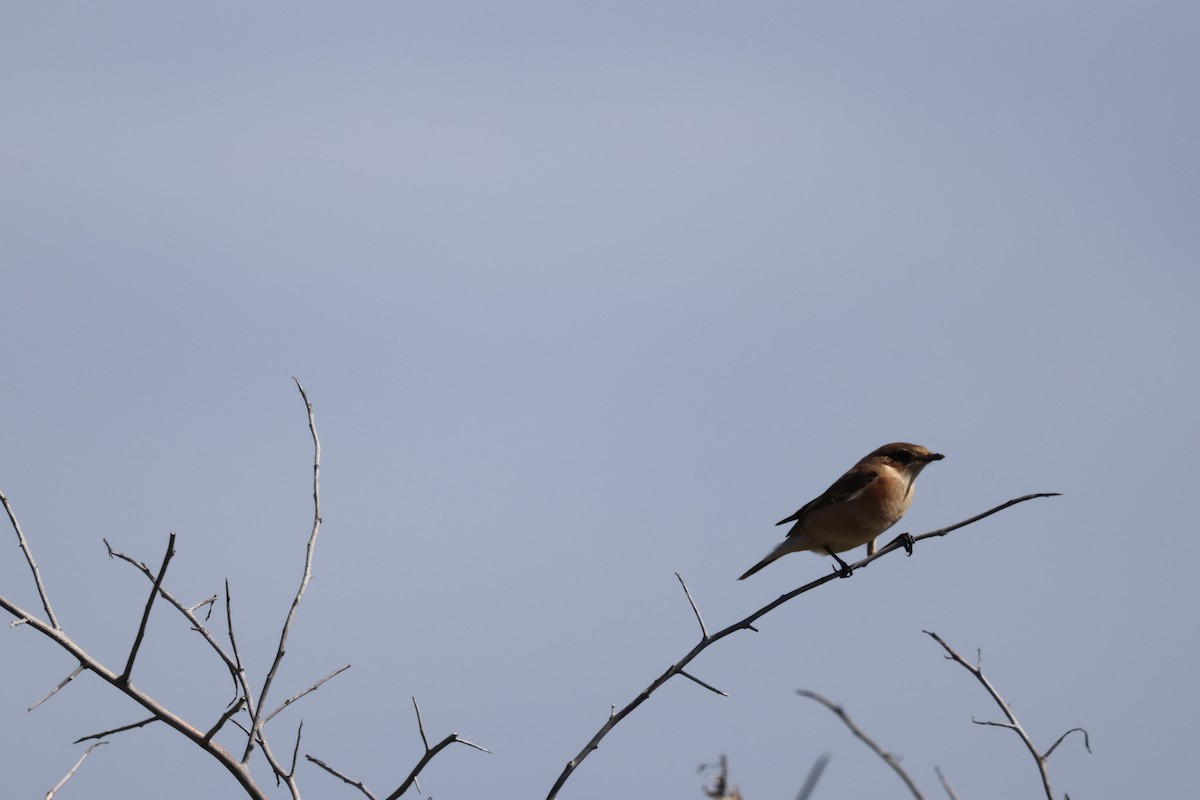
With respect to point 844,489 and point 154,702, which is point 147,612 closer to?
point 154,702

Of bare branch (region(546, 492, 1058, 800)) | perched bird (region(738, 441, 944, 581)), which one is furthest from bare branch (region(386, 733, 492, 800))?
perched bird (region(738, 441, 944, 581))

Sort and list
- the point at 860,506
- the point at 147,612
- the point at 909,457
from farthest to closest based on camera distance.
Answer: the point at 909,457 → the point at 860,506 → the point at 147,612

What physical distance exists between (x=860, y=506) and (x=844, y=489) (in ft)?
0.74

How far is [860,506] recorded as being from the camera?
8398mm

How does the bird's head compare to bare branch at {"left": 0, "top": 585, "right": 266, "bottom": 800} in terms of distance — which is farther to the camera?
the bird's head

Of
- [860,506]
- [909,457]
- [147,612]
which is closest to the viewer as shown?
[147,612]

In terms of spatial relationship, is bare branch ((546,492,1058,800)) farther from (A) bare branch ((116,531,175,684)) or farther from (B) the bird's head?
(B) the bird's head

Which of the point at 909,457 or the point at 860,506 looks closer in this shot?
the point at 860,506

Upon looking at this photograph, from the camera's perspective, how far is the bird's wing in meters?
8.54

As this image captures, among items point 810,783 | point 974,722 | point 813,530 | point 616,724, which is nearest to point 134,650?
point 616,724

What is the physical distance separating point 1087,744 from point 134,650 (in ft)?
10.4

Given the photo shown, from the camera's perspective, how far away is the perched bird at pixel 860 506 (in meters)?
8.39

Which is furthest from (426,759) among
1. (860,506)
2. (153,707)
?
(860,506)

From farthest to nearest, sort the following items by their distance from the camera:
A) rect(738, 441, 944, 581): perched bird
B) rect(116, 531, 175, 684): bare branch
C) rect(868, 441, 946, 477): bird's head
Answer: rect(868, 441, 946, 477): bird's head < rect(738, 441, 944, 581): perched bird < rect(116, 531, 175, 684): bare branch
